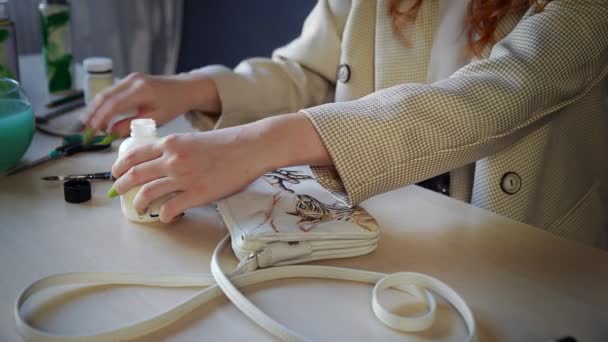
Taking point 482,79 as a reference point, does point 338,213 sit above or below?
below

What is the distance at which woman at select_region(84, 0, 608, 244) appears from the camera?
65cm

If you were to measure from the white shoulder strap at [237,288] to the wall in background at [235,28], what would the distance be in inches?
47.3

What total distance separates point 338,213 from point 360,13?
1.38ft

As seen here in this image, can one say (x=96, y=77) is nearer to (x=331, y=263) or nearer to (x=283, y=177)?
(x=283, y=177)

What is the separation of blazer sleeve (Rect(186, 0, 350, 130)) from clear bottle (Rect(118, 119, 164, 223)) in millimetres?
252

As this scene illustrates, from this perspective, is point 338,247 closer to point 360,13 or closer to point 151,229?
point 151,229

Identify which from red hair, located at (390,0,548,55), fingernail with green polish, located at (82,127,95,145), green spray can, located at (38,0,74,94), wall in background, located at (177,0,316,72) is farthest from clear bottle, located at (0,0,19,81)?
wall in background, located at (177,0,316,72)

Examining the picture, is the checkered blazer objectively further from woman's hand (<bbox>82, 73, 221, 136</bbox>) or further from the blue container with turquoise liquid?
the blue container with turquoise liquid

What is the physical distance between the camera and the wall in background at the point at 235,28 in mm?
1745

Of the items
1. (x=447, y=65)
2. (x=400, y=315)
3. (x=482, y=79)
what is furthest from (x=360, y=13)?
(x=400, y=315)

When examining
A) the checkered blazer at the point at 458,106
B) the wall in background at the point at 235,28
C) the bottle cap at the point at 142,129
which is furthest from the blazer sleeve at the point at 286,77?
the wall in background at the point at 235,28

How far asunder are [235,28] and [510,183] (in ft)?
4.22

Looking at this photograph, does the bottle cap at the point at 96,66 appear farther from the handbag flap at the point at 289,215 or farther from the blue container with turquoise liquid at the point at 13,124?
the handbag flap at the point at 289,215

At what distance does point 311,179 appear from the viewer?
2.37 ft
